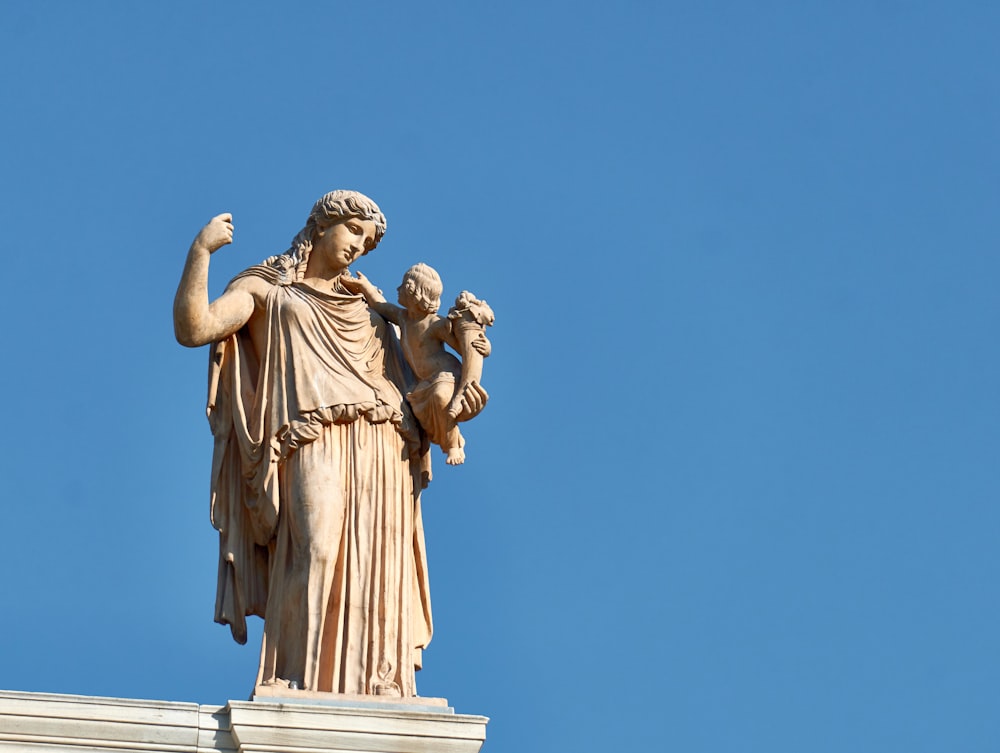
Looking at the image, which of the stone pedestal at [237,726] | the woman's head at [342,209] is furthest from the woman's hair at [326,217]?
the stone pedestal at [237,726]

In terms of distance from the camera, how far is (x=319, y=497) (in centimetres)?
1330

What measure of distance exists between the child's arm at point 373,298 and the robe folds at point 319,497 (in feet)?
0.63

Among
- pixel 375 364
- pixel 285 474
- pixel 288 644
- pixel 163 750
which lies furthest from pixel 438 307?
pixel 163 750

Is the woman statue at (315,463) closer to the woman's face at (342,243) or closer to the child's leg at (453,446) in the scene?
the woman's face at (342,243)

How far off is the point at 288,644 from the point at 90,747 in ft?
5.41

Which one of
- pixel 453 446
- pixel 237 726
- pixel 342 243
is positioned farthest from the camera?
pixel 342 243

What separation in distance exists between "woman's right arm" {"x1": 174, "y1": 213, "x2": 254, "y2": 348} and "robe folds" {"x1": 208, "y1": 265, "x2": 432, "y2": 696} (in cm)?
32

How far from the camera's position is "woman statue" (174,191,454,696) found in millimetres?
13125

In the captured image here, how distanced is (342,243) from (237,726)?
3877mm

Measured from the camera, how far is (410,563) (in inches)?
538

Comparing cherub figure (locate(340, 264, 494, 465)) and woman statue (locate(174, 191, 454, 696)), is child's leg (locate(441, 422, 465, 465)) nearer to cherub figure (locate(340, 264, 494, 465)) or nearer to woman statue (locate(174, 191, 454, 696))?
cherub figure (locate(340, 264, 494, 465))

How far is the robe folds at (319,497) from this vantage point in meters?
13.1

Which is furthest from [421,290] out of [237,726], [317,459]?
[237,726]

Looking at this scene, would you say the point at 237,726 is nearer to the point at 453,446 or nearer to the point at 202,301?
the point at 453,446
